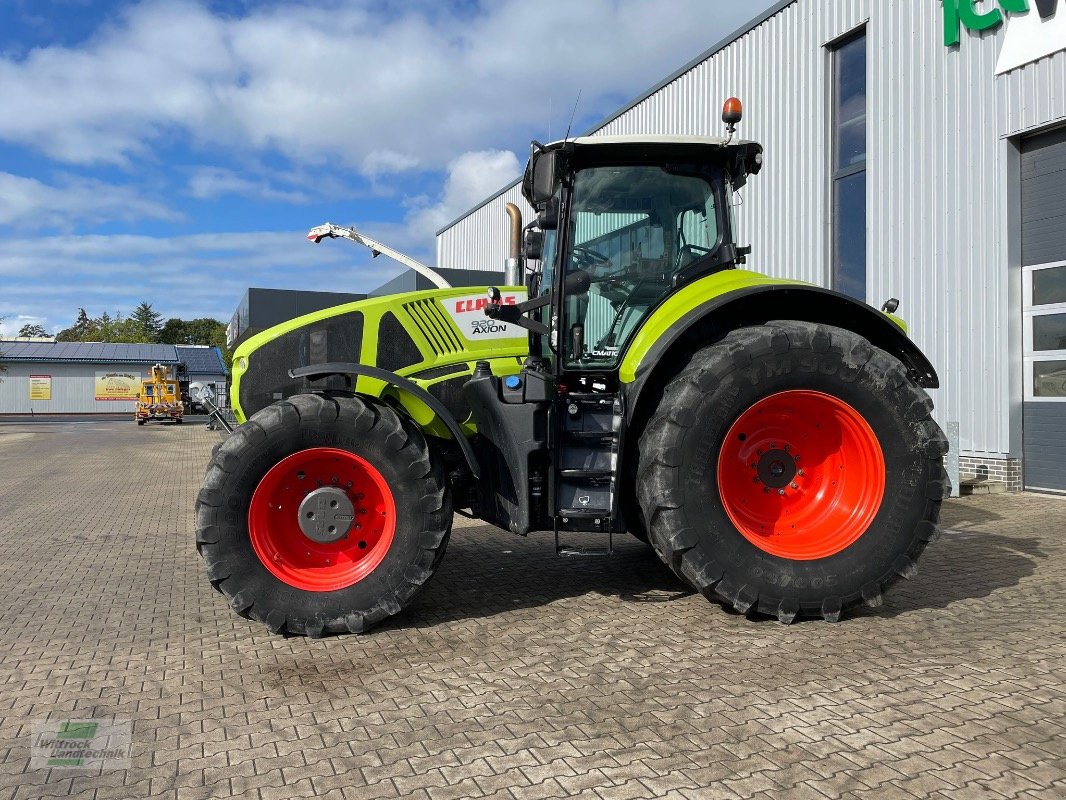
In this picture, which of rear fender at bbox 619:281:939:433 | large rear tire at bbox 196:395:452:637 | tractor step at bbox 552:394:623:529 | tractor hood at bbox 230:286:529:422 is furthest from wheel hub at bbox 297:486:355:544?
rear fender at bbox 619:281:939:433

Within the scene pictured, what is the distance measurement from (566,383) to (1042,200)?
7511mm

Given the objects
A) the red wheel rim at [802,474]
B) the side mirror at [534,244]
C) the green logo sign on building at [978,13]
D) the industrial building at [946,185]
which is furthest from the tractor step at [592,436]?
the green logo sign on building at [978,13]

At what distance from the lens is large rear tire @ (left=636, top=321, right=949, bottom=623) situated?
13.4ft

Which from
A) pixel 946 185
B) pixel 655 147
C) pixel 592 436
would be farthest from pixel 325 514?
pixel 946 185

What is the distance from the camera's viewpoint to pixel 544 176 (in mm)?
4156

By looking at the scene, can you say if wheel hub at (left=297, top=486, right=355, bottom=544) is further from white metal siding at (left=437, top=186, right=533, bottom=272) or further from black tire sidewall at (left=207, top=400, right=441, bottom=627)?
white metal siding at (left=437, top=186, right=533, bottom=272)

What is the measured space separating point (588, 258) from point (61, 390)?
172 feet

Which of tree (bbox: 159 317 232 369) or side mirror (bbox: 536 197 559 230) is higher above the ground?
tree (bbox: 159 317 232 369)

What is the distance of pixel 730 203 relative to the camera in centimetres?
480

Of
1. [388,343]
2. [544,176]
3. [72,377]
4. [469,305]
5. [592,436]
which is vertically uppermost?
[72,377]

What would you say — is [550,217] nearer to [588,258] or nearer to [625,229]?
[588,258]

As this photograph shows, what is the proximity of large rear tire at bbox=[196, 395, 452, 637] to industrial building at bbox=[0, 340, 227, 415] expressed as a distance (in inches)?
1817

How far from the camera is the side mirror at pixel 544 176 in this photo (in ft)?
13.6

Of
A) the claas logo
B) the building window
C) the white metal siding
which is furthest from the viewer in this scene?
the white metal siding
